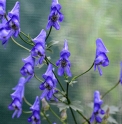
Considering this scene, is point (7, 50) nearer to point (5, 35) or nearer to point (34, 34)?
point (34, 34)

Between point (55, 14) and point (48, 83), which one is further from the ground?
point (55, 14)

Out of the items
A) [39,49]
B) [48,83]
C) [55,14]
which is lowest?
[48,83]

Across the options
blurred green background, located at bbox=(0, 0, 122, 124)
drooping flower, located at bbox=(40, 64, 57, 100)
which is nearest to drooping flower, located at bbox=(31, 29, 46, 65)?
drooping flower, located at bbox=(40, 64, 57, 100)

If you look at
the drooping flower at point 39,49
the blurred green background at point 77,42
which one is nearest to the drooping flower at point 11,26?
the drooping flower at point 39,49

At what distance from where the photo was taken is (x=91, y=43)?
134 cm

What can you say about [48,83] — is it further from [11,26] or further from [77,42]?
[77,42]

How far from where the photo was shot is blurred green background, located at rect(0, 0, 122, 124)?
1.32 m

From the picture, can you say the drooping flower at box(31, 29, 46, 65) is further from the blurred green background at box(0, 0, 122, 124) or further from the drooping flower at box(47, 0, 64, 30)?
the blurred green background at box(0, 0, 122, 124)

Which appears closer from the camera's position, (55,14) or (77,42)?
(55,14)

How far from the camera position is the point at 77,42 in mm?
1339

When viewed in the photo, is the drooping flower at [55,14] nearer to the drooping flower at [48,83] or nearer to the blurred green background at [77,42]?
the drooping flower at [48,83]

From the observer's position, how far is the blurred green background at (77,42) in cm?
132

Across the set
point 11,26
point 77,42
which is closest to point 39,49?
point 11,26

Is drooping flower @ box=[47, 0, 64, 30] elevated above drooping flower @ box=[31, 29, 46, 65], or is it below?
above
